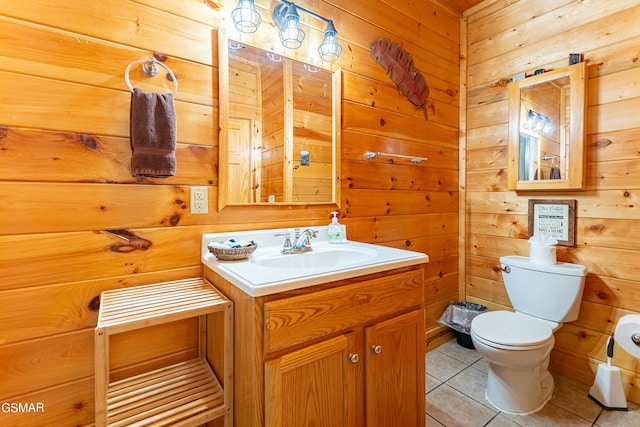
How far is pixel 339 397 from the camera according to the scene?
100 centimetres

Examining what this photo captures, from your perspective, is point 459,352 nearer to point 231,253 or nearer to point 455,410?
point 455,410

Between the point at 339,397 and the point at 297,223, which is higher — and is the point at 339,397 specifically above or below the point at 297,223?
below

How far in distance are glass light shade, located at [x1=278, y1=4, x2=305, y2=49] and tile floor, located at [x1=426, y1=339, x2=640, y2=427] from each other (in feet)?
6.50

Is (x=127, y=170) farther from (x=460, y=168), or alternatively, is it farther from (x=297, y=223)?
(x=460, y=168)

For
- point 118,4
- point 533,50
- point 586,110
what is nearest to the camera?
point 118,4

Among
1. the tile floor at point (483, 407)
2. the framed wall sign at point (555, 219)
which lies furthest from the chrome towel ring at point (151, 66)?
the framed wall sign at point (555, 219)

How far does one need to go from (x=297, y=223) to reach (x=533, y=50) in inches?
75.7

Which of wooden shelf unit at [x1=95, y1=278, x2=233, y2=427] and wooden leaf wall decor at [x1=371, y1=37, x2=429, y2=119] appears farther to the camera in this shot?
wooden leaf wall decor at [x1=371, y1=37, x2=429, y2=119]

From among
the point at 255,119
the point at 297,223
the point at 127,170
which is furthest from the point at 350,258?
the point at 127,170

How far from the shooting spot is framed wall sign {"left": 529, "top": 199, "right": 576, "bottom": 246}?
5.90 ft

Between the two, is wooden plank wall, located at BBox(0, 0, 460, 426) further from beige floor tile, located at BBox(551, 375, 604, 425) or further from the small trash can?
beige floor tile, located at BBox(551, 375, 604, 425)

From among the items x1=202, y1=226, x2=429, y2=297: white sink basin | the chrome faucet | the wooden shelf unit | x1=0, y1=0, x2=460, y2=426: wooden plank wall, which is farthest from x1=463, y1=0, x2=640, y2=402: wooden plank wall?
the wooden shelf unit

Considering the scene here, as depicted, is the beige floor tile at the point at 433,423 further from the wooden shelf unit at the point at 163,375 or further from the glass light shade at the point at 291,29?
the glass light shade at the point at 291,29

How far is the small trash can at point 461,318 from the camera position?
2.13 metres
